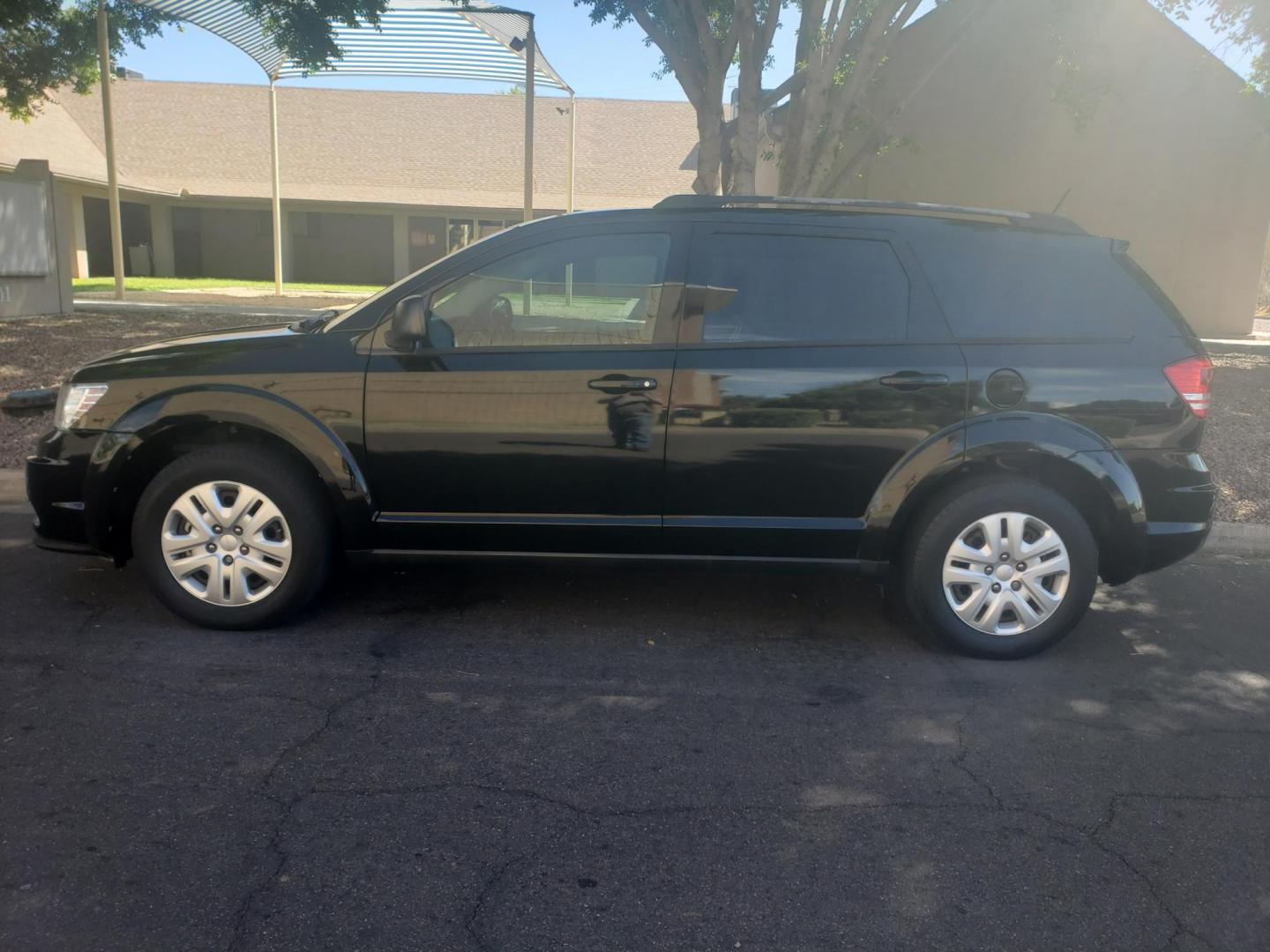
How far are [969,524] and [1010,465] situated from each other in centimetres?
34

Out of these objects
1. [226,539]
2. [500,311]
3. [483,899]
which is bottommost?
[483,899]

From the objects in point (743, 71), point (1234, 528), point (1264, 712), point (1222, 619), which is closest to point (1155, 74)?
point (743, 71)

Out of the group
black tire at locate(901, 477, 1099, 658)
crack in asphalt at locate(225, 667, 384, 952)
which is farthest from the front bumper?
black tire at locate(901, 477, 1099, 658)

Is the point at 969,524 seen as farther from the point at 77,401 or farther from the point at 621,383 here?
the point at 77,401

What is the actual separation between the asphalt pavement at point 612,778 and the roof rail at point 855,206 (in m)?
1.70

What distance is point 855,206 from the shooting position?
4836mm

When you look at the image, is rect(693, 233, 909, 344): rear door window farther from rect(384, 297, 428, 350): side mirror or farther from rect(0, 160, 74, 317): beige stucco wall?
rect(0, 160, 74, 317): beige stucco wall

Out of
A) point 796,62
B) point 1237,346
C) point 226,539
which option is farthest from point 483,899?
point 1237,346

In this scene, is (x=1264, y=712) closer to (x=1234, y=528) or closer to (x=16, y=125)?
(x=1234, y=528)

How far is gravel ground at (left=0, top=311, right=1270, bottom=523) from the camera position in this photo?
26.0 feet

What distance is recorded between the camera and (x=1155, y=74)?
18.6 m

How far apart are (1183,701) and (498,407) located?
3195 millimetres

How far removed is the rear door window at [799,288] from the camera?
4652mm

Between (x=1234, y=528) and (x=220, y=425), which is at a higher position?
(x=220, y=425)
